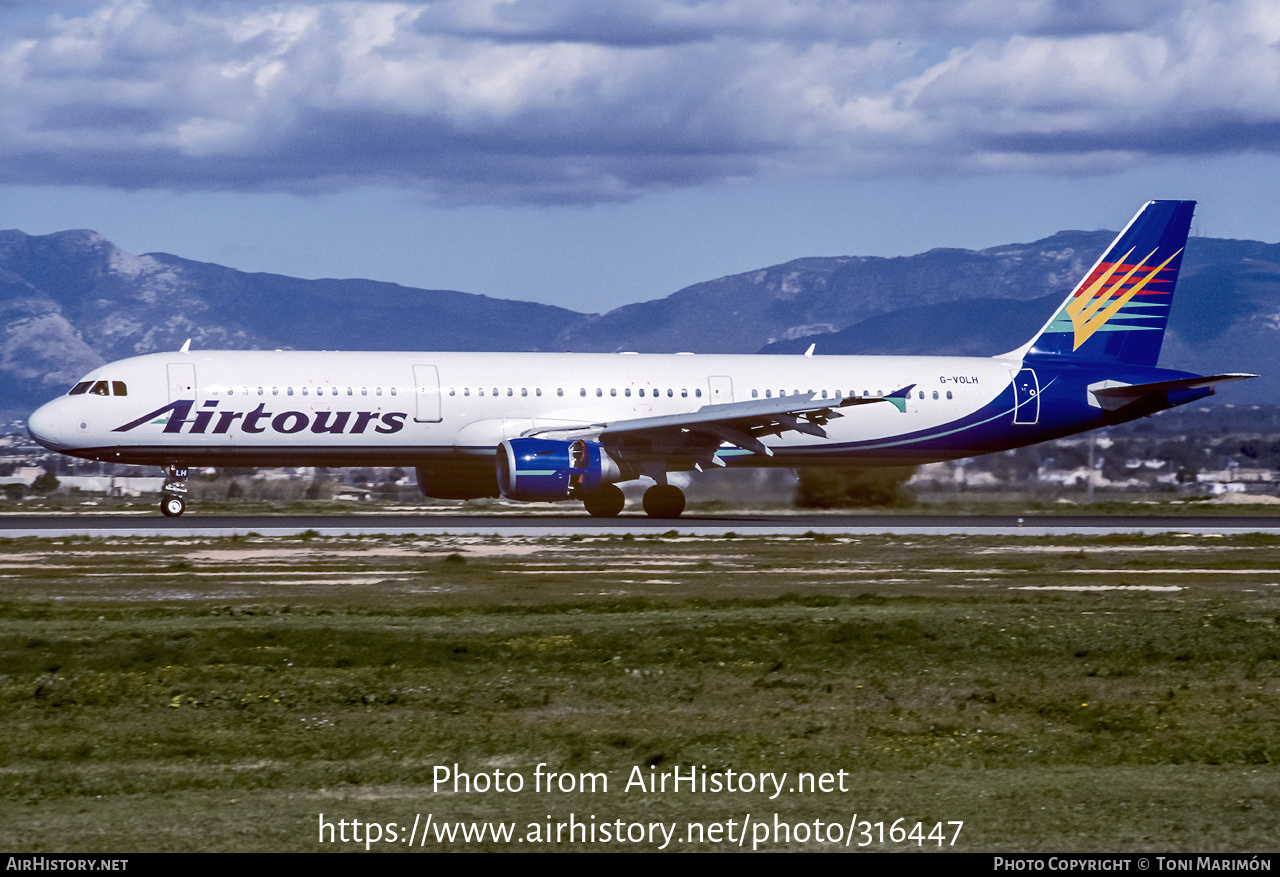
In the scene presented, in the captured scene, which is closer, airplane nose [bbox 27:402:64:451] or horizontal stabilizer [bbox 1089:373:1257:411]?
airplane nose [bbox 27:402:64:451]

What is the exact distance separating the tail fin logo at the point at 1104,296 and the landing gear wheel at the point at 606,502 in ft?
46.5

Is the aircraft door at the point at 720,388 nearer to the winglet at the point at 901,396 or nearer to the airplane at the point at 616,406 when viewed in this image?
the airplane at the point at 616,406

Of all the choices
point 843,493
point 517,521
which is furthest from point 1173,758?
point 843,493

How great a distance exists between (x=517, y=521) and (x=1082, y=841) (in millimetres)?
31747

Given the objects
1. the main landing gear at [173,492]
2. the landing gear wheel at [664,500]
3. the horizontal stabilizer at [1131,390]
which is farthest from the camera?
the horizontal stabilizer at [1131,390]

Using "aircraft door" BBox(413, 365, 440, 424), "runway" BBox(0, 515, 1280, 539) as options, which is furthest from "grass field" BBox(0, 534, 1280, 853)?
"aircraft door" BBox(413, 365, 440, 424)

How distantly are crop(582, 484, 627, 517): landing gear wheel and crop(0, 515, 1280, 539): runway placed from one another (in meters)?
0.50

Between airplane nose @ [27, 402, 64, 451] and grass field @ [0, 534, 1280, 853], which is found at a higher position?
airplane nose @ [27, 402, 64, 451]

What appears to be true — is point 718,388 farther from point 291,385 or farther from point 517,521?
point 291,385

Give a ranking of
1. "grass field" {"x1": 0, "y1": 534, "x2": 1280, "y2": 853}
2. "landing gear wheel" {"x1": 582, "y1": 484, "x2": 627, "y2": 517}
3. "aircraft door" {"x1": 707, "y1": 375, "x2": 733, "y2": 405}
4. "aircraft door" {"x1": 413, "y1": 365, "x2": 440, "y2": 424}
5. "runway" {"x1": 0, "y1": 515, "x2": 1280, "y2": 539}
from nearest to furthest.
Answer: "grass field" {"x1": 0, "y1": 534, "x2": 1280, "y2": 853} < "runway" {"x1": 0, "y1": 515, "x2": 1280, "y2": 539} < "aircraft door" {"x1": 413, "y1": 365, "x2": 440, "y2": 424} < "aircraft door" {"x1": 707, "y1": 375, "x2": 733, "y2": 405} < "landing gear wheel" {"x1": 582, "y1": 484, "x2": 627, "y2": 517}

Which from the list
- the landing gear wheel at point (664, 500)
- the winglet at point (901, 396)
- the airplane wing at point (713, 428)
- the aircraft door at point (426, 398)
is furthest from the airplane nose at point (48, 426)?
the winglet at point (901, 396)

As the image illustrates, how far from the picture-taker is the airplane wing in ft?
129

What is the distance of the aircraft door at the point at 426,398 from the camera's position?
133 feet

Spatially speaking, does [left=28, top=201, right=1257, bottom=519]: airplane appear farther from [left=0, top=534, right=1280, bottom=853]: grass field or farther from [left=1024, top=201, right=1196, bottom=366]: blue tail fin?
[left=0, top=534, right=1280, bottom=853]: grass field
